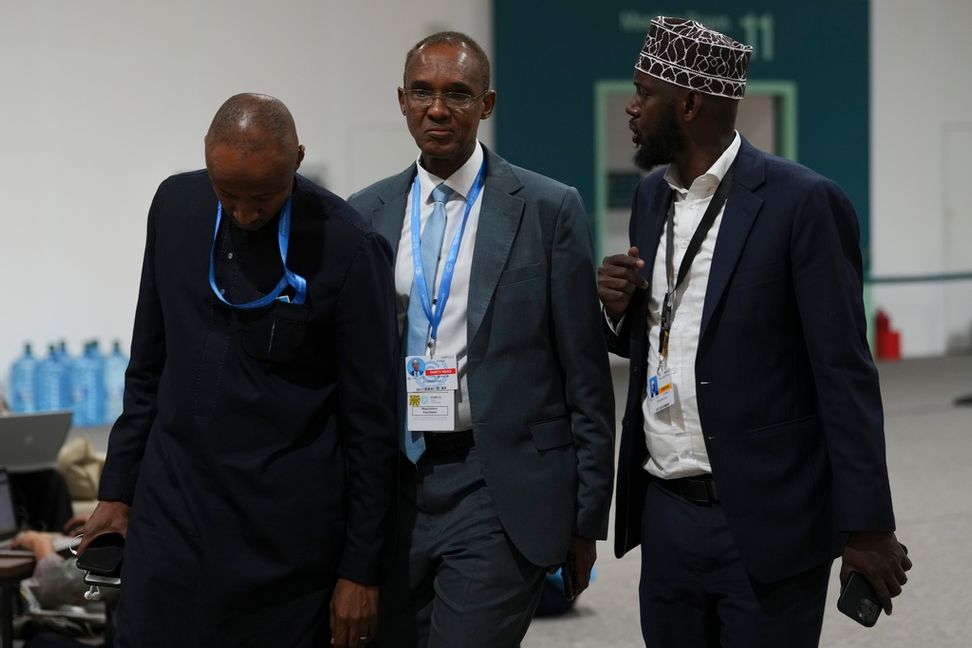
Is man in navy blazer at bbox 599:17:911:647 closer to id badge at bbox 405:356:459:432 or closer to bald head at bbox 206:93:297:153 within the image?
id badge at bbox 405:356:459:432

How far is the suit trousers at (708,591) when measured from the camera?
258 cm

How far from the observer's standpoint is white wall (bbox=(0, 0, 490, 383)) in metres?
10.5

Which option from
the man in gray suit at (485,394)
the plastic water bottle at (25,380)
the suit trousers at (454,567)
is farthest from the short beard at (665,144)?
the plastic water bottle at (25,380)

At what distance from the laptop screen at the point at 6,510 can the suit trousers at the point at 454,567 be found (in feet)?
9.35

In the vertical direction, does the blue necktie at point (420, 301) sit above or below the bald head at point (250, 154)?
below

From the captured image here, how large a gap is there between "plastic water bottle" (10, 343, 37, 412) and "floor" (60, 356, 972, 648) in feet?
1.84

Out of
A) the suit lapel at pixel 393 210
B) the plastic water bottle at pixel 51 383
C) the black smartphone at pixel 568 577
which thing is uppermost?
the suit lapel at pixel 393 210

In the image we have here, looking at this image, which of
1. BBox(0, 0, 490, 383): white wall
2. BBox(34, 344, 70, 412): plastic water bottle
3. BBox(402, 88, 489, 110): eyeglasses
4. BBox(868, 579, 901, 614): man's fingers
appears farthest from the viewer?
BBox(0, 0, 490, 383): white wall

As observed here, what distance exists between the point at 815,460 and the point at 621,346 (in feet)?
1.73

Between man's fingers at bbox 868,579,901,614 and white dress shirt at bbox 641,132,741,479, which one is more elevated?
white dress shirt at bbox 641,132,741,479

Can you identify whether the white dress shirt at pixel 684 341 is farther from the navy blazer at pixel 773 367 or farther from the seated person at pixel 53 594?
the seated person at pixel 53 594

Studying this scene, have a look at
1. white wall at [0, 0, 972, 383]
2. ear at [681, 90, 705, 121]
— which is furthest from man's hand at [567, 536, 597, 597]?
white wall at [0, 0, 972, 383]

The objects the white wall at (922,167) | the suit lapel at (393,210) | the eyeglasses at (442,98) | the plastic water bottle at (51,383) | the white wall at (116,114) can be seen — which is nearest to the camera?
the eyeglasses at (442,98)

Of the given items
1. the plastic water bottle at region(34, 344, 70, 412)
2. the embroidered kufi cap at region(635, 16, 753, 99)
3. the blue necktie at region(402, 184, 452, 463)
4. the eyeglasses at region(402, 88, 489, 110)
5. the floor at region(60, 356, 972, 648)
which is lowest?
the floor at region(60, 356, 972, 648)
